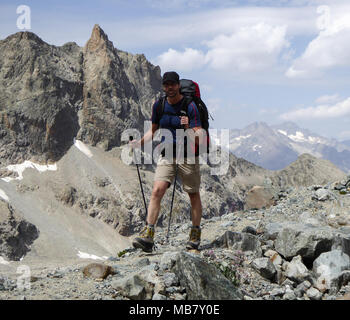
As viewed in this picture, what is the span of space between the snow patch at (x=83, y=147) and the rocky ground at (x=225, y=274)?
447 ft

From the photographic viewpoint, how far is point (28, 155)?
439ft

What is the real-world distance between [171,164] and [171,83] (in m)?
1.90

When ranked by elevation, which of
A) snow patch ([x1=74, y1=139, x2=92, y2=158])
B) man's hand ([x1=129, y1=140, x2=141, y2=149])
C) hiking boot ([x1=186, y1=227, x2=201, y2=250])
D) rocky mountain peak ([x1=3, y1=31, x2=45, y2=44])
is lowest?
hiking boot ([x1=186, y1=227, x2=201, y2=250])

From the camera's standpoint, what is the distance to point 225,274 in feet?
26.1

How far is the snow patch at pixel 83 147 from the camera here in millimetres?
144625

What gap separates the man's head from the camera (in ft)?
28.8

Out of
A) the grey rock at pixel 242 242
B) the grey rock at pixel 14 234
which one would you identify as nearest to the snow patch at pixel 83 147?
the grey rock at pixel 14 234

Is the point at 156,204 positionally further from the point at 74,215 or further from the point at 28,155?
the point at 28,155

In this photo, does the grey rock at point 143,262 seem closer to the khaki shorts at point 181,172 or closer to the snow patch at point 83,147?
the khaki shorts at point 181,172

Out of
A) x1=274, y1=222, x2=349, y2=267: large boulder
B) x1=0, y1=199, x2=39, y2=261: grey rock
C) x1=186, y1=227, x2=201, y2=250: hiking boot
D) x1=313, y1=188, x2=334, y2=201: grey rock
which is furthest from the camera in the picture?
x1=0, y1=199, x2=39, y2=261: grey rock

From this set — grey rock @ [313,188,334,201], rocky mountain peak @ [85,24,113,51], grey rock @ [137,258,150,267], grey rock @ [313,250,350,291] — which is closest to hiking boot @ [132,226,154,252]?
grey rock @ [137,258,150,267]

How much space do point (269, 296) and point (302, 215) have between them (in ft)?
23.9

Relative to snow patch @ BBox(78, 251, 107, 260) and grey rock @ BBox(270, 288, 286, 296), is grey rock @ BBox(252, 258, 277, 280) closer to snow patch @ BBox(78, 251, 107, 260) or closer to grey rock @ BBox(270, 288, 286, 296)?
grey rock @ BBox(270, 288, 286, 296)

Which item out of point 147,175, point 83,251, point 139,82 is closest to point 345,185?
point 83,251
